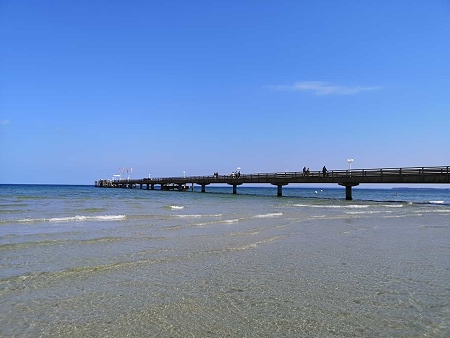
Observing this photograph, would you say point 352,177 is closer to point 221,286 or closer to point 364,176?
point 364,176

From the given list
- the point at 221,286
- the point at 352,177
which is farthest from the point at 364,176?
the point at 221,286

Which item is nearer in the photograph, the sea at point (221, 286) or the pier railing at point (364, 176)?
the sea at point (221, 286)

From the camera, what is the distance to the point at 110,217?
16828mm

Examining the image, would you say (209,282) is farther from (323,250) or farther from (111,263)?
(323,250)

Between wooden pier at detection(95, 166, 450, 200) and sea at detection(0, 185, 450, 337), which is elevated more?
wooden pier at detection(95, 166, 450, 200)

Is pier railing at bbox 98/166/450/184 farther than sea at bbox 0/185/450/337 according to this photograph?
Yes

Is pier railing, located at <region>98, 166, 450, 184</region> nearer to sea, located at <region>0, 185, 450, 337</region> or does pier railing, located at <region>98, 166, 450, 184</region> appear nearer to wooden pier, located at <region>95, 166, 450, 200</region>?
wooden pier, located at <region>95, 166, 450, 200</region>

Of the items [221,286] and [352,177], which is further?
[352,177]

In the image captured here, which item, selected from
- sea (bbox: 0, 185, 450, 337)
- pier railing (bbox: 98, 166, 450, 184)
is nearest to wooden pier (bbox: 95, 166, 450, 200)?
pier railing (bbox: 98, 166, 450, 184)

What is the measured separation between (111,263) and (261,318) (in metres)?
4.01

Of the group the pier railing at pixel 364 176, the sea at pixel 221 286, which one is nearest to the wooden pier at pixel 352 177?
the pier railing at pixel 364 176

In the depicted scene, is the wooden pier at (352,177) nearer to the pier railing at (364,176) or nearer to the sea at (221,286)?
the pier railing at (364,176)

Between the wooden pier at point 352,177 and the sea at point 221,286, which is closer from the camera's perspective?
the sea at point 221,286

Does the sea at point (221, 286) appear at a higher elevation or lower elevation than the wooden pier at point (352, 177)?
lower
